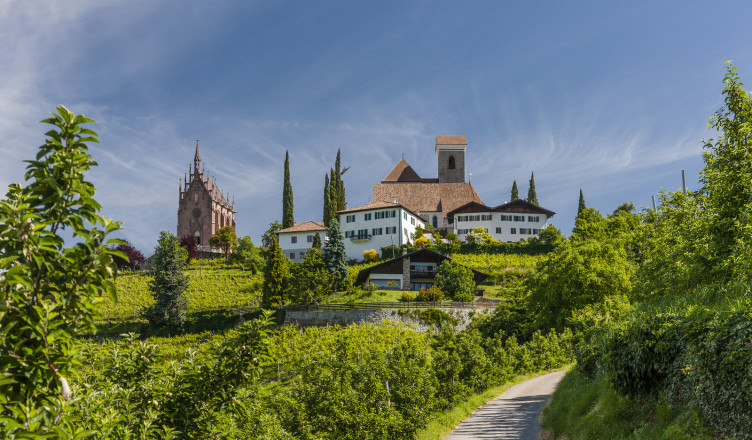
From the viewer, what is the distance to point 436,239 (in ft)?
248

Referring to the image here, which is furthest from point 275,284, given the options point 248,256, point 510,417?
point 510,417

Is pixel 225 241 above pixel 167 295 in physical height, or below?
above

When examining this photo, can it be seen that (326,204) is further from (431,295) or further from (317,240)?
(431,295)

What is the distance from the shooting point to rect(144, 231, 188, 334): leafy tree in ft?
173

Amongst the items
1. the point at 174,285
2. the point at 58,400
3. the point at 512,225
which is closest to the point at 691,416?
the point at 58,400

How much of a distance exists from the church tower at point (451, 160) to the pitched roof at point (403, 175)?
5856mm

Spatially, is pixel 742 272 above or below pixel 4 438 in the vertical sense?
above

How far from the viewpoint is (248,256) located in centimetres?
7531

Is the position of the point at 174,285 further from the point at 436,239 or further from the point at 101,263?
the point at 101,263

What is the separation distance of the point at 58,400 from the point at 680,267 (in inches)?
730

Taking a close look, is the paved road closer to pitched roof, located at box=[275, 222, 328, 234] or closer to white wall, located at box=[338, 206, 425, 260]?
white wall, located at box=[338, 206, 425, 260]

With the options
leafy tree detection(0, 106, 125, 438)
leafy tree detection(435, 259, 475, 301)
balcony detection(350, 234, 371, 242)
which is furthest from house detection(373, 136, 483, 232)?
leafy tree detection(0, 106, 125, 438)

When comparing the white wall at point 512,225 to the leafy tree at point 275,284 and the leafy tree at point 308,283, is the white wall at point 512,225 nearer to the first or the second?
the leafy tree at point 308,283

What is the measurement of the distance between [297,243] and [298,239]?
594 millimetres
